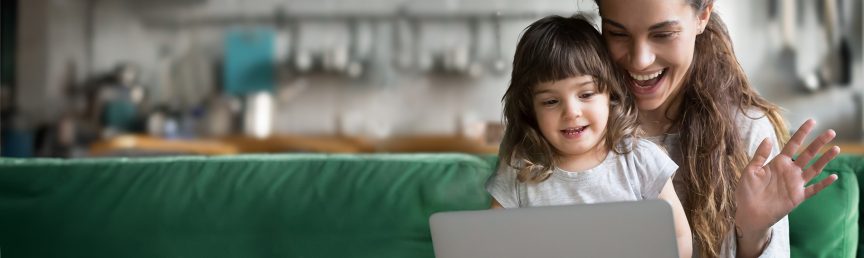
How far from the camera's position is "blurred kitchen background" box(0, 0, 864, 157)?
4.48 m

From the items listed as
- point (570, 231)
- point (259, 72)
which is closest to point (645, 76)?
point (570, 231)

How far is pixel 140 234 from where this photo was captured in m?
1.77

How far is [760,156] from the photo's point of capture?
53.9 inches

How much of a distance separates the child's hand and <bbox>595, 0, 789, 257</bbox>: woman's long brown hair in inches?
2.8

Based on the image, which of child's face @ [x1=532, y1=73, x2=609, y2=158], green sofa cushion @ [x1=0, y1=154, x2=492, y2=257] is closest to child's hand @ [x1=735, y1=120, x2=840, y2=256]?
child's face @ [x1=532, y1=73, x2=609, y2=158]

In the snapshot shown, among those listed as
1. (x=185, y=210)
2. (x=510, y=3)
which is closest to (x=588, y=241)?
(x=185, y=210)

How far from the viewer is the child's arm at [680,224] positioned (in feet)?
4.57

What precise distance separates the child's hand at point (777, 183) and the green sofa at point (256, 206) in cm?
34

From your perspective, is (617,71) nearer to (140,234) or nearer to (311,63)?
(140,234)

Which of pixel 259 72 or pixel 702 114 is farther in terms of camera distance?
pixel 259 72

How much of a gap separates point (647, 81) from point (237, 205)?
762 millimetres

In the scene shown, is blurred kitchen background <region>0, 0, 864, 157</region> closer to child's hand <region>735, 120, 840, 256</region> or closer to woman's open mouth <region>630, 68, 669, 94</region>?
woman's open mouth <region>630, 68, 669, 94</region>

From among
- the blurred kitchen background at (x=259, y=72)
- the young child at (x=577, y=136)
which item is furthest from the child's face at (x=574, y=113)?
the blurred kitchen background at (x=259, y=72)

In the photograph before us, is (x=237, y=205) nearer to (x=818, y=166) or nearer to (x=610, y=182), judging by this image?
(x=610, y=182)
